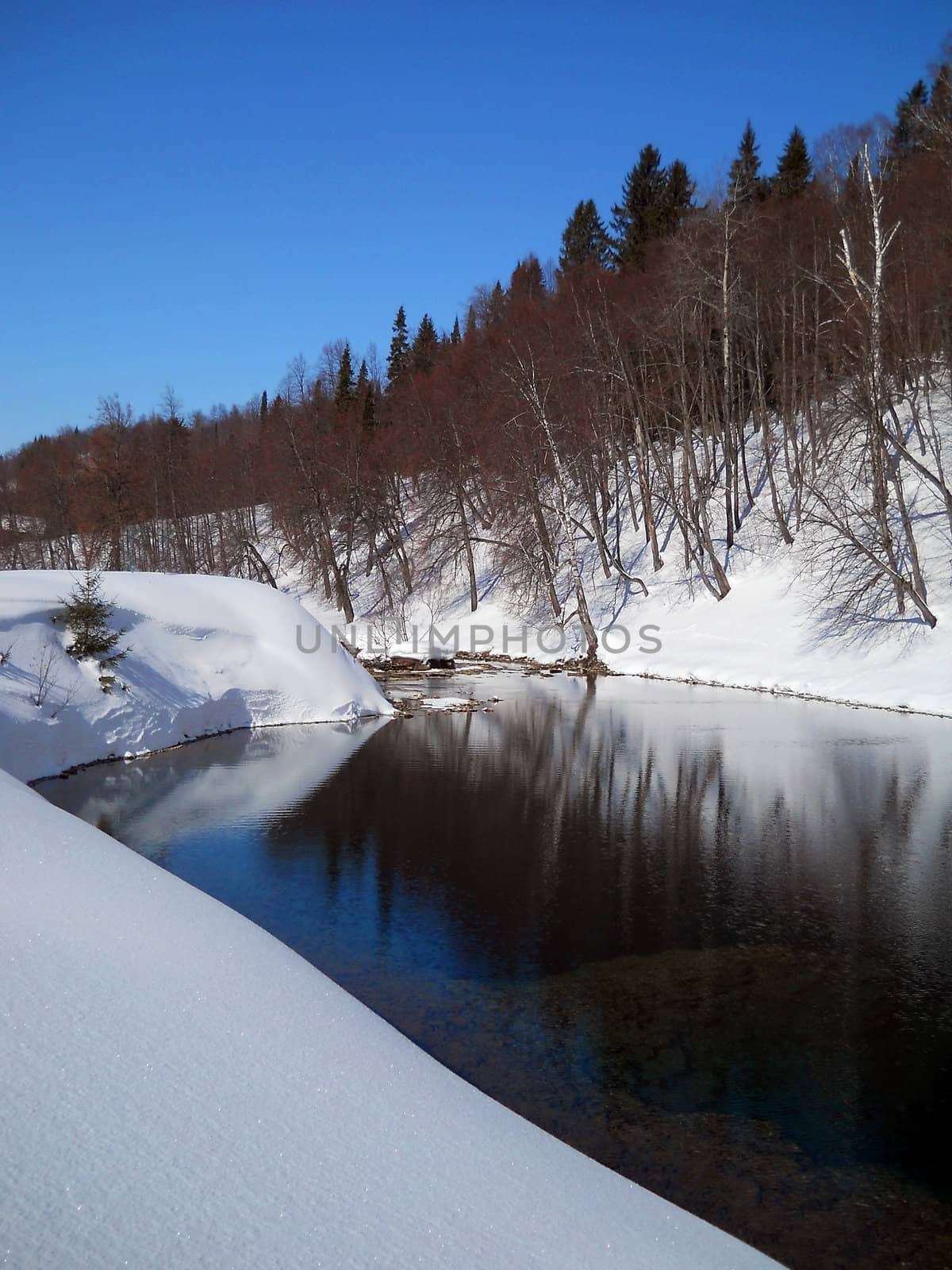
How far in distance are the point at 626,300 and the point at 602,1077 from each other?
3661 centimetres

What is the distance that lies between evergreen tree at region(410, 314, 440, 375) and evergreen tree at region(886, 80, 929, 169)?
26875 millimetres

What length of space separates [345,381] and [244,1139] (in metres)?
63.8

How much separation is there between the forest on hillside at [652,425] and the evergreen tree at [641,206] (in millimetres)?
183

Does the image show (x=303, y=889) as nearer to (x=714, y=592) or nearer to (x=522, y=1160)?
(x=522, y=1160)

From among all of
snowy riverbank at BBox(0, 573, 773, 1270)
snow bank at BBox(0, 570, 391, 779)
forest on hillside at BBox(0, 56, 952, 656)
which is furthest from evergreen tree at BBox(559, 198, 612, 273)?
snowy riverbank at BBox(0, 573, 773, 1270)

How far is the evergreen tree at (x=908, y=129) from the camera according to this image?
2117 centimetres

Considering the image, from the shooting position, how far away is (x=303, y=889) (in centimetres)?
836

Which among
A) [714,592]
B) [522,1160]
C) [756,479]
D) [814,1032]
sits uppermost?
[756,479]

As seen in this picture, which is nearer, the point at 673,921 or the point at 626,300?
the point at 673,921

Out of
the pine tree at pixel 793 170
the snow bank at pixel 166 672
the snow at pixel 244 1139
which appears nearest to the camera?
the snow at pixel 244 1139

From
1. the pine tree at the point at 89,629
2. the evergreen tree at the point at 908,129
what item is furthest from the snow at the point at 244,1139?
the evergreen tree at the point at 908,129

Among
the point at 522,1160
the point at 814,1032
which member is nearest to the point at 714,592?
the point at 814,1032

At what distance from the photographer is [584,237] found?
53438 mm

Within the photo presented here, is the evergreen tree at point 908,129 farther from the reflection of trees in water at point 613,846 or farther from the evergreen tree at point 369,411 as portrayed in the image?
the evergreen tree at point 369,411
